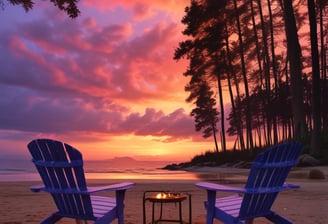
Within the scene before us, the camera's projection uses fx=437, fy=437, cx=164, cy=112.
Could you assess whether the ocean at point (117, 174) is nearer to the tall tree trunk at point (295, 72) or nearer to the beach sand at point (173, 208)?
the tall tree trunk at point (295, 72)

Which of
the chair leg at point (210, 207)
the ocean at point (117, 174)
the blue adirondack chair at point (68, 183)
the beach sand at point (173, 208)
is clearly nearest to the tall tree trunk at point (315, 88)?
the ocean at point (117, 174)

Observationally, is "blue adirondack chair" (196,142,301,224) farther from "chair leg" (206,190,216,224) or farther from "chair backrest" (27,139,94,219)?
"chair backrest" (27,139,94,219)

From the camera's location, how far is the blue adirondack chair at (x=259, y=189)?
3641 millimetres

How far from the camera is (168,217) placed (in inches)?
246

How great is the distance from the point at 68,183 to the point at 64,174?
9 centimetres

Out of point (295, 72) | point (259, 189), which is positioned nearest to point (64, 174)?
point (259, 189)

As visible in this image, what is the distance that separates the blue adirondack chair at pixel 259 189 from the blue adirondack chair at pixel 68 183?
2.86ft

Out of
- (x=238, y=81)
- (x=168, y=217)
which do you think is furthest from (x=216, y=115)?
(x=168, y=217)

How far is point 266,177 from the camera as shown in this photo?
12.3ft

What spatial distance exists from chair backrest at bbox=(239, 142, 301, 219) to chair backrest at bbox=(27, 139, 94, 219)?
136cm

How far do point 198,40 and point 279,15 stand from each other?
5153 millimetres

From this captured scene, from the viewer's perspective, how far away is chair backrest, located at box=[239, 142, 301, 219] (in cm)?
366

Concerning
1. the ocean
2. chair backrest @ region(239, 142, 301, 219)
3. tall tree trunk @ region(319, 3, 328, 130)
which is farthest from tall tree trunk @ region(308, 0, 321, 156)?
chair backrest @ region(239, 142, 301, 219)

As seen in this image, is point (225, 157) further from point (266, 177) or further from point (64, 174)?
point (64, 174)
